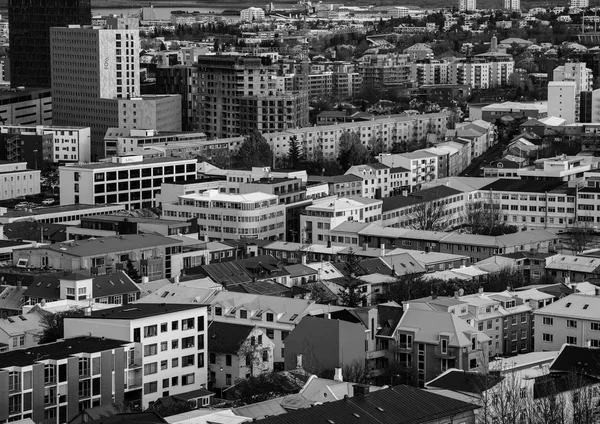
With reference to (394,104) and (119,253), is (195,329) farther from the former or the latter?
(394,104)

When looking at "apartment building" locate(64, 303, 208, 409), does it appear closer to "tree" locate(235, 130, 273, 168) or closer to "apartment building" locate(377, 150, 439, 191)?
"apartment building" locate(377, 150, 439, 191)

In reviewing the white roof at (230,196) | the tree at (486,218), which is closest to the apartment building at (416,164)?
the tree at (486,218)

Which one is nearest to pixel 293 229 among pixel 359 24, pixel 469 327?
pixel 469 327

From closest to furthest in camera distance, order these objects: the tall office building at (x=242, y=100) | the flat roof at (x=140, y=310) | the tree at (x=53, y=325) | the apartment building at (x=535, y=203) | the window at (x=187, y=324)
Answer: the flat roof at (x=140, y=310), the window at (x=187, y=324), the tree at (x=53, y=325), the apartment building at (x=535, y=203), the tall office building at (x=242, y=100)

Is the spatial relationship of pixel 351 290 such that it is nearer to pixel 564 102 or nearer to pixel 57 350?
Answer: pixel 57 350

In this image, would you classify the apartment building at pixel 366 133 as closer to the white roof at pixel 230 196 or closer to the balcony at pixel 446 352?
the white roof at pixel 230 196
